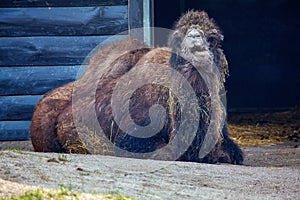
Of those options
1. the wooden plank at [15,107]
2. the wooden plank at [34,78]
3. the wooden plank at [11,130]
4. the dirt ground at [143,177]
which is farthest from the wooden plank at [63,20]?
the dirt ground at [143,177]

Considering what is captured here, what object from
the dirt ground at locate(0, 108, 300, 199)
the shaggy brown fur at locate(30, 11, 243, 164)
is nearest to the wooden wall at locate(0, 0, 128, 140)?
the shaggy brown fur at locate(30, 11, 243, 164)

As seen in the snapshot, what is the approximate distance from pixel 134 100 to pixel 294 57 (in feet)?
26.1

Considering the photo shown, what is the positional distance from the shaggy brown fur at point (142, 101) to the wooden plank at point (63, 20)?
1.33m

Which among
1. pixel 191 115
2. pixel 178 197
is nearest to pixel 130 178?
pixel 178 197

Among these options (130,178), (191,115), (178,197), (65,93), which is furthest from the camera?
(65,93)

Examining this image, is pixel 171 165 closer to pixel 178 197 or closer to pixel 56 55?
pixel 178 197

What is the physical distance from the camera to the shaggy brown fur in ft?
19.4

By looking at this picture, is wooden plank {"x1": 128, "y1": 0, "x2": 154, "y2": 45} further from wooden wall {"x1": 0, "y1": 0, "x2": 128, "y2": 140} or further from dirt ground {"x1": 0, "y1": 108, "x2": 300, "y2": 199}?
dirt ground {"x1": 0, "y1": 108, "x2": 300, "y2": 199}

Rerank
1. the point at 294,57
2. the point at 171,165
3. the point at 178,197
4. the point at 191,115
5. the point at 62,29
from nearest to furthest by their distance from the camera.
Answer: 1. the point at 178,197
2. the point at 171,165
3. the point at 191,115
4. the point at 62,29
5. the point at 294,57

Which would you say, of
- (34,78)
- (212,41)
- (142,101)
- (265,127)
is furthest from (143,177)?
(265,127)

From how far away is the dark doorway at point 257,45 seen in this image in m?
13.4

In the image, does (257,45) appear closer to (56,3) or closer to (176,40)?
(56,3)

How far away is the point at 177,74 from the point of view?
5.93m

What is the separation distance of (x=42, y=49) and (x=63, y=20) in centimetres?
43
